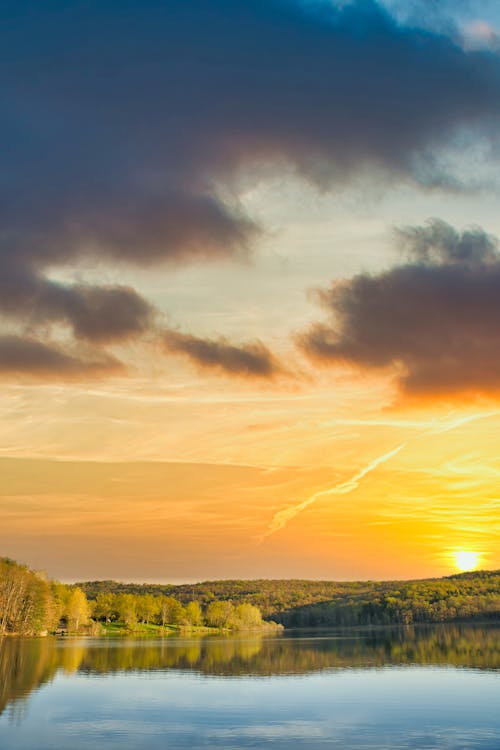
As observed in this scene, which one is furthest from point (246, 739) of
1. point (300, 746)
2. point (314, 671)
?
point (314, 671)

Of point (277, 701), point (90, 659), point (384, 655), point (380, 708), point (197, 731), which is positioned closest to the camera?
point (197, 731)

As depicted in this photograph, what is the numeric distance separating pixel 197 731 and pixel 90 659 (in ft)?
225

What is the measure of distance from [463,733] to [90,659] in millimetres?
75923

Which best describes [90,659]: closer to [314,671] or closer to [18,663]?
[18,663]

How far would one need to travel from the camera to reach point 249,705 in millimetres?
54344

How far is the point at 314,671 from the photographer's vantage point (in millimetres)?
85125

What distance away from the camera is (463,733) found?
4059 cm

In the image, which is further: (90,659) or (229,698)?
(90,659)

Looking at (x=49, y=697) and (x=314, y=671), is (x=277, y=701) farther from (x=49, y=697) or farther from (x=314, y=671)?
(x=314, y=671)

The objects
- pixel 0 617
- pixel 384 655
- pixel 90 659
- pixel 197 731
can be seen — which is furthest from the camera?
pixel 0 617

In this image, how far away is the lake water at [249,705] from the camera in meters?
39.0

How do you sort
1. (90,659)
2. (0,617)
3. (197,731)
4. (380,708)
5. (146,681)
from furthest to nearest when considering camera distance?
(0,617) < (90,659) < (146,681) < (380,708) < (197,731)

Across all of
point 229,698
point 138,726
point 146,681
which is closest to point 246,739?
point 138,726

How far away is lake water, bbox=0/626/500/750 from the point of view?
39.0 metres
